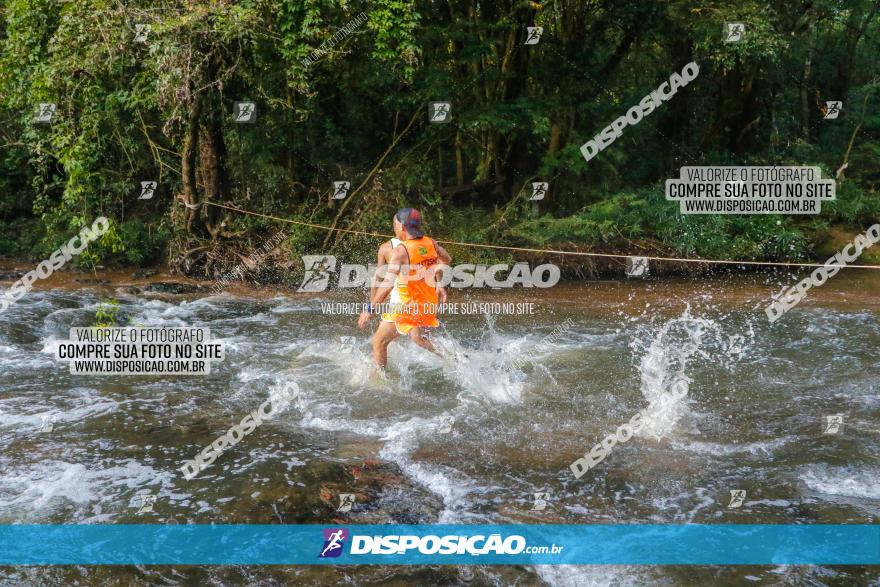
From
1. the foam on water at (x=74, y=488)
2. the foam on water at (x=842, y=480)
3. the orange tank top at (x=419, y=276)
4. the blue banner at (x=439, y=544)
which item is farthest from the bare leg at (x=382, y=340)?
the foam on water at (x=842, y=480)

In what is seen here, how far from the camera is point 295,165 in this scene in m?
15.3

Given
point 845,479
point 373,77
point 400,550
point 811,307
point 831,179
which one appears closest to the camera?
point 400,550

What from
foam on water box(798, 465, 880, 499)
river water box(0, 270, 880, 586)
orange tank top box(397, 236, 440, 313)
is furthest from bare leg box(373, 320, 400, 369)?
foam on water box(798, 465, 880, 499)

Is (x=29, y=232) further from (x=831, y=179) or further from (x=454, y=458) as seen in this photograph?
(x=831, y=179)

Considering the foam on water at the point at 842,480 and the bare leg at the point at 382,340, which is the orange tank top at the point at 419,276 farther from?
the foam on water at the point at 842,480

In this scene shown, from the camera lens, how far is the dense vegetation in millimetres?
11688

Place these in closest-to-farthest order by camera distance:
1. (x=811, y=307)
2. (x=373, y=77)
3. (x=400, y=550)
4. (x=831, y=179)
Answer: (x=400, y=550), (x=811, y=307), (x=373, y=77), (x=831, y=179)

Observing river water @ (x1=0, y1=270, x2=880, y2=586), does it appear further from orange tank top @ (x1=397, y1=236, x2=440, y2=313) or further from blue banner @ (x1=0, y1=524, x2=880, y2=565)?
orange tank top @ (x1=397, y1=236, x2=440, y2=313)

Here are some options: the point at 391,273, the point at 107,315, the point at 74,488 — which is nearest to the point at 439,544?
the point at 74,488

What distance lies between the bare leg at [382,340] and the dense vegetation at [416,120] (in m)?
5.40

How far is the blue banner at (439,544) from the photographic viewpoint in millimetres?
4598

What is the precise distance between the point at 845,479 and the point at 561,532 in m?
2.30

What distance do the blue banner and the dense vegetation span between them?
822 centimetres

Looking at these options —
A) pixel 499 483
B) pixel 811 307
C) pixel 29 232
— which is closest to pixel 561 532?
pixel 499 483
